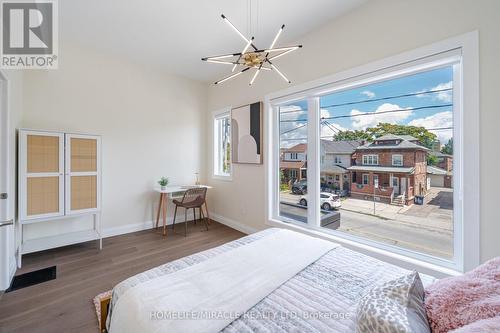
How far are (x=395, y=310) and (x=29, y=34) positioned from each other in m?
4.07

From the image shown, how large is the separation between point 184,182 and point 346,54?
3.46 meters

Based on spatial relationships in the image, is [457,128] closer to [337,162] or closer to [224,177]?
[337,162]

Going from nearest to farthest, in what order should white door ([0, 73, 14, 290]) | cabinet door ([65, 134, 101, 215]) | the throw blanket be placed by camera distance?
1. the throw blanket
2. white door ([0, 73, 14, 290])
3. cabinet door ([65, 134, 101, 215])

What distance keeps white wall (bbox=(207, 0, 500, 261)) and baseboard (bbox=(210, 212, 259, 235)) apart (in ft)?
0.19

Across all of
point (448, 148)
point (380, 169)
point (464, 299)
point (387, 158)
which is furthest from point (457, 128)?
point (464, 299)

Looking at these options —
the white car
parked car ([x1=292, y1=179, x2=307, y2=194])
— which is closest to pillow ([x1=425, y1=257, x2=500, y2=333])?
the white car

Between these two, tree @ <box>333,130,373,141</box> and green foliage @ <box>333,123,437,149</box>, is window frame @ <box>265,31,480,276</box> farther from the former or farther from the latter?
tree @ <box>333,130,373,141</box>

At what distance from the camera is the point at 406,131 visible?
2.04 m

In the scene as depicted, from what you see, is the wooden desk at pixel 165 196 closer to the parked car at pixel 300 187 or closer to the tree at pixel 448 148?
the parked car at pixel 300 187

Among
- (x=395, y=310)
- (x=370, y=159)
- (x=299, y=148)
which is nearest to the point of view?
(x=395, y=310)

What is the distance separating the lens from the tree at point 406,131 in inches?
75.6

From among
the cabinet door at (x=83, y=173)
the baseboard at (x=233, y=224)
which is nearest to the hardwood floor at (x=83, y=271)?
the baseboard at (x=233, y=224)

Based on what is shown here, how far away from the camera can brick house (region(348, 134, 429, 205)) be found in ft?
6.63

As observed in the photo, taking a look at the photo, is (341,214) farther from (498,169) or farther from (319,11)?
(319,11)
